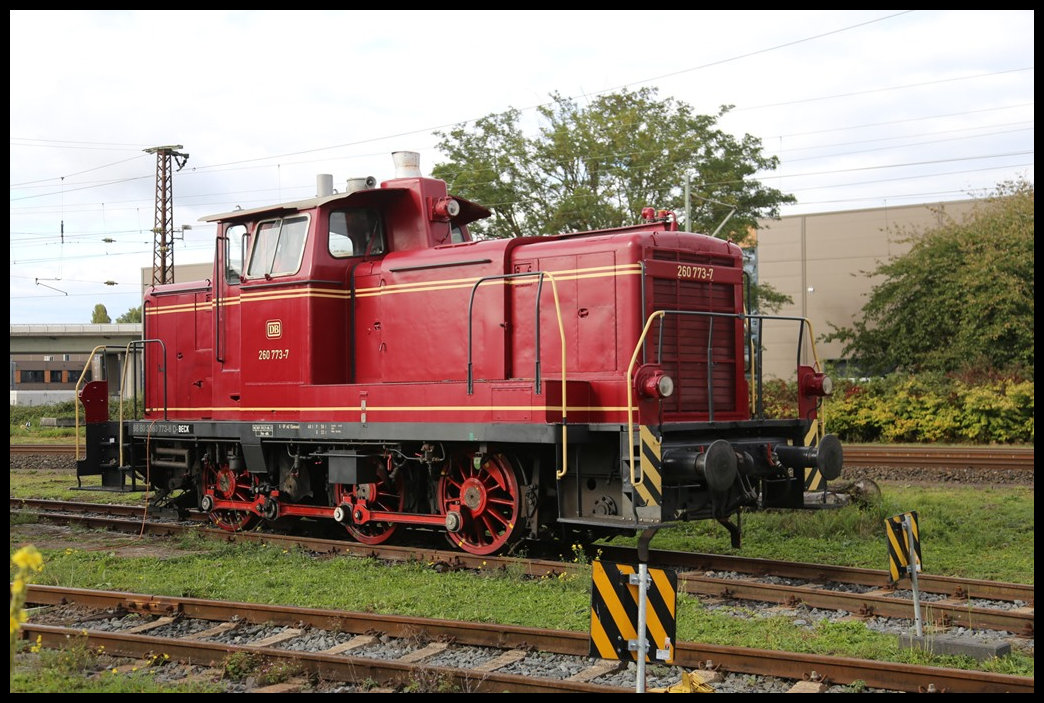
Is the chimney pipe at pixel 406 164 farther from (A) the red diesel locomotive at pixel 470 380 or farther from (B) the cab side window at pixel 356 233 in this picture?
(B) the cab side window at pixel 356 233

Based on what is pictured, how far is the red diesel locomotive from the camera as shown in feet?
28.6

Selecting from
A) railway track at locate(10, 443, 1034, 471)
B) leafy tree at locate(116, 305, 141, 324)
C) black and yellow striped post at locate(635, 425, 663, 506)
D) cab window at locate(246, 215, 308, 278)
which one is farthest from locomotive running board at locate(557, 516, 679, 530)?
leafy tree at locate(116, 305, 141, 324)

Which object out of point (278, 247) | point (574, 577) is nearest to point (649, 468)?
point (574, 577)

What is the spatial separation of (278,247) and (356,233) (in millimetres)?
887

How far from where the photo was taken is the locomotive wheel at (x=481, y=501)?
926cm

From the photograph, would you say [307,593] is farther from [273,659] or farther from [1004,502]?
[1004,502]

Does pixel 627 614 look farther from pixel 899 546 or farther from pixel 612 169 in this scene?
pixel 612 169

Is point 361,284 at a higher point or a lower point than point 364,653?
higher

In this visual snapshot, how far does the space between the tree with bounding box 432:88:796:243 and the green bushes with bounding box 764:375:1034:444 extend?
6450 millimetres

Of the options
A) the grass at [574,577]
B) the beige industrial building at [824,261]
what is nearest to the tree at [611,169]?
the beige industrial building at [824,261]

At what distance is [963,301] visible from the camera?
1037 inches

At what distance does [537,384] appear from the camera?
28.3 feet
